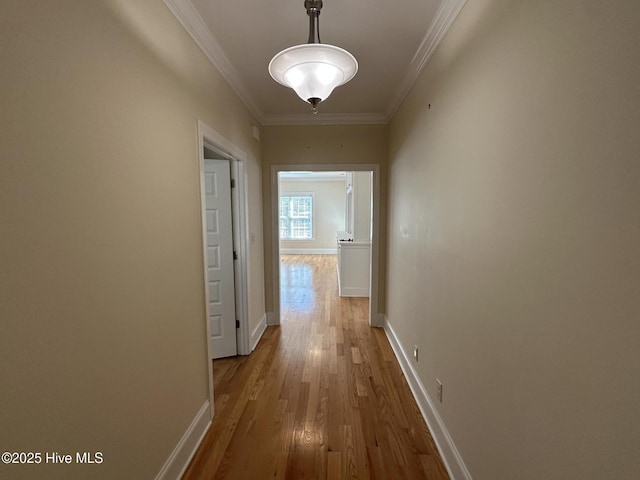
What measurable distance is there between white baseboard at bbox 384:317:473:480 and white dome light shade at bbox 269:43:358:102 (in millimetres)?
2085

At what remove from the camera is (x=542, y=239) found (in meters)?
0.96

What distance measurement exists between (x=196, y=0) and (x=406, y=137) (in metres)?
1.92

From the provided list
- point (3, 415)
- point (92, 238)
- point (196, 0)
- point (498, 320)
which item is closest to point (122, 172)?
point (92, 238)

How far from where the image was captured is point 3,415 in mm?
758

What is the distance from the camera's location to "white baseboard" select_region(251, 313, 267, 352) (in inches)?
127

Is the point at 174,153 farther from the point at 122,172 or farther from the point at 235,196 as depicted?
the point at 235,196

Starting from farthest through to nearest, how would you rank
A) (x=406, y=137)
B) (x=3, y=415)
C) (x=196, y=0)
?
(x=406, y=137) < (x=196, y=0) < (x=3, y=415)

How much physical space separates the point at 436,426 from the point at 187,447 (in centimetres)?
157

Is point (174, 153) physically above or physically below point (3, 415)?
above

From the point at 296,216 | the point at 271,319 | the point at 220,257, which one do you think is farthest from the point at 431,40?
the point at 296,216

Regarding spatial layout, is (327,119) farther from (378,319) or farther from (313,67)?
(378,319)

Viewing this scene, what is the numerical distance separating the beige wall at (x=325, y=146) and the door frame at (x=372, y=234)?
0.05 m

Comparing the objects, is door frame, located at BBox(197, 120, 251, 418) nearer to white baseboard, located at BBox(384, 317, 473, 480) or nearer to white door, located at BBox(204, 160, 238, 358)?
white door, located at BBox(204, 160, 238, 358)

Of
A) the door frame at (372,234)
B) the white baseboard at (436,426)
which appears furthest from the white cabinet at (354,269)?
the white baseboard at (436,426)
